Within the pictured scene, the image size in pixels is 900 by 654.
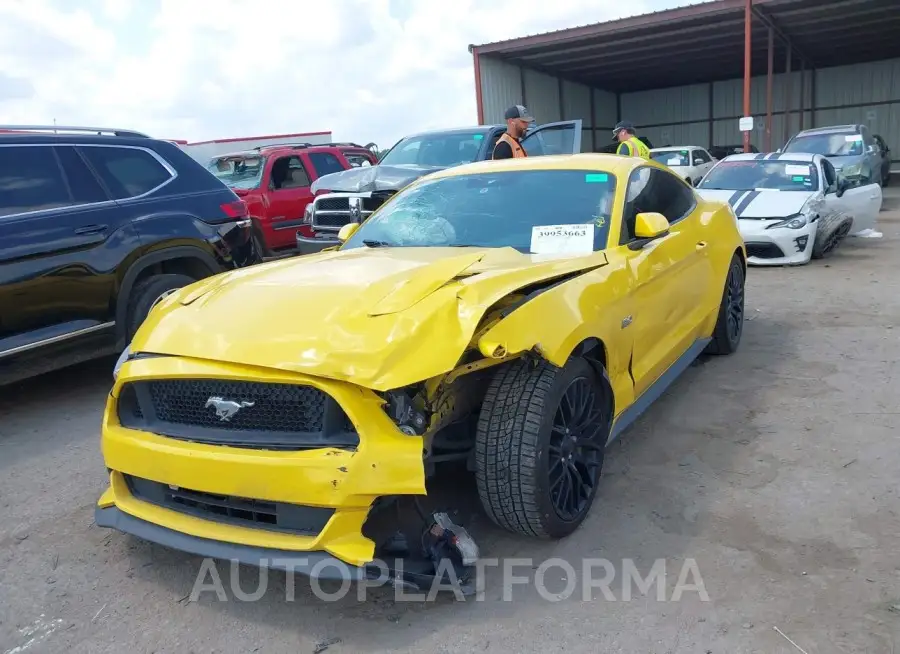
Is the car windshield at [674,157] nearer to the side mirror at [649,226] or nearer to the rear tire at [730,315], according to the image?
the rear tire at [730,315]

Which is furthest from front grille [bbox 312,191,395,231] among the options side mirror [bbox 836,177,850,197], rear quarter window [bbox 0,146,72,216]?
side mirror [bbox 836,177,850,197]

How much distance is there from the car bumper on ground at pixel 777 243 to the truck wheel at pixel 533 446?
6.73 metres

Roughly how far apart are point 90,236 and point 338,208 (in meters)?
3.73

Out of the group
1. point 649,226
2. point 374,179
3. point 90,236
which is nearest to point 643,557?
point 649,226

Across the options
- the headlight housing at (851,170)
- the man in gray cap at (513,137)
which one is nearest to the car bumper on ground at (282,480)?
the man in gray cap at (513,137)

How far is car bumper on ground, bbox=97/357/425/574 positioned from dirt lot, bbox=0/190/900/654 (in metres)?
0.34

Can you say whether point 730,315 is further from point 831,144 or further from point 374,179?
point 831,144

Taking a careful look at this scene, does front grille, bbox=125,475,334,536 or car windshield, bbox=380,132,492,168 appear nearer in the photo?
front grille, bbox=125,475,334,536

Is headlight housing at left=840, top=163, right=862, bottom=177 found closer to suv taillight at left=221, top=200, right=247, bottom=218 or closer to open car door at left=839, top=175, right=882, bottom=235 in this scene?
open car door at left=839, top=175, right=882, bottom=235

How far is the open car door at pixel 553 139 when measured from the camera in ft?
26.1

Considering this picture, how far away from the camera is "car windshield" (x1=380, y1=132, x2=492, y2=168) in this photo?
8711mm

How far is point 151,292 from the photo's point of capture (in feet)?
16.9

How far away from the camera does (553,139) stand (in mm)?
8055

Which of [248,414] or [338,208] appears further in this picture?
[338,208]
